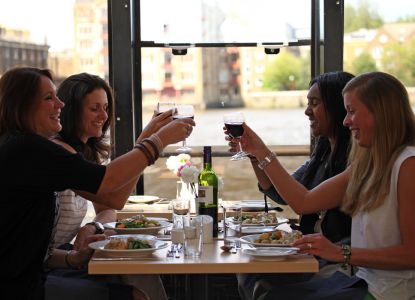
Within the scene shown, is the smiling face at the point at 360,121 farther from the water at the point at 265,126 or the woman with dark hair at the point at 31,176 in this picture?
the water at the point at 265,126

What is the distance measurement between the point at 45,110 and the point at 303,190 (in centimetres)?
113

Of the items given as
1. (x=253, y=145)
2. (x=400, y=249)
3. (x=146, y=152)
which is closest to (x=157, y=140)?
(x=146, y=152)

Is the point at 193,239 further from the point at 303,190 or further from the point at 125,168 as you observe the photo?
the point at 303,190

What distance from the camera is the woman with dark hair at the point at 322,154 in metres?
3.37

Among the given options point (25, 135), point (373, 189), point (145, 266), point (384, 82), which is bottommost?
point (145, 266)

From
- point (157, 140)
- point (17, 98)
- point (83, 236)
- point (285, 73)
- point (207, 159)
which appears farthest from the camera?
point (285, 73)

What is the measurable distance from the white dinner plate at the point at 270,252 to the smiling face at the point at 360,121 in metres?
0.51

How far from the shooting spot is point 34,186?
2672 millimetres

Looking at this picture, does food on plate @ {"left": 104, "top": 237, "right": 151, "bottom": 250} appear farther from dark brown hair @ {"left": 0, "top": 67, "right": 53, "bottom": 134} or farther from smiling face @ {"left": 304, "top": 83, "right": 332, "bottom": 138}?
smiling face @ {"left": 304, "top": 83, "right": 332, "bottom": 138}

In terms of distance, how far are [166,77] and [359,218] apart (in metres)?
2.64

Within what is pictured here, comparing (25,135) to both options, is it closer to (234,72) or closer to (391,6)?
(234,72)

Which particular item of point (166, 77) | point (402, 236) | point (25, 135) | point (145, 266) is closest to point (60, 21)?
point (166, 77)

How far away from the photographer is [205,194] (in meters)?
3.20

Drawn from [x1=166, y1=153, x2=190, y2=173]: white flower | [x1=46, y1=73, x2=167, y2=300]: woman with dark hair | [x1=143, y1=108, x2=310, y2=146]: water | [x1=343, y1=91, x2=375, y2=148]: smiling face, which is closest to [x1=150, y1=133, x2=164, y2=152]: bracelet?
[x1=46, y1=73, x2=167, y2=300]: woman with dark hair
